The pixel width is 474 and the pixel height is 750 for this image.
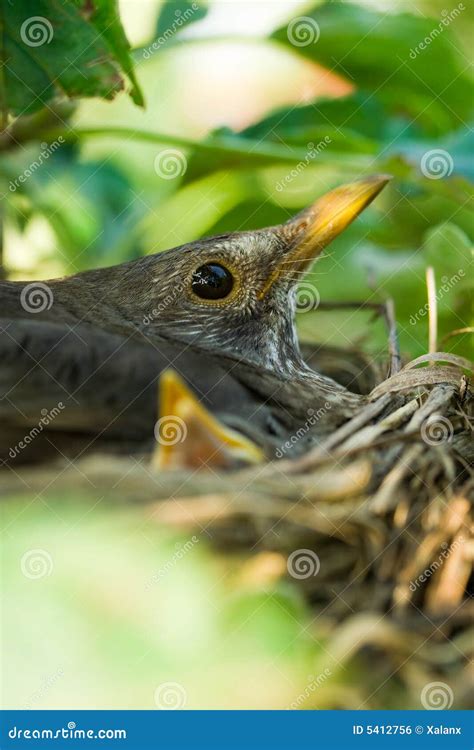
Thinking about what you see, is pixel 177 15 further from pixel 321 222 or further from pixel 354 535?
pixel 354 535

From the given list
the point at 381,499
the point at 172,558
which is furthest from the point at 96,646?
the point at 381,499

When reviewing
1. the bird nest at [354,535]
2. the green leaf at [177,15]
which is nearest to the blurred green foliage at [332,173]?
the green leaf at [177,15]

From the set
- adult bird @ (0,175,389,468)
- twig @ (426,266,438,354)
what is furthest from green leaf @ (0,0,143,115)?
twig @ (426,266,438,354)

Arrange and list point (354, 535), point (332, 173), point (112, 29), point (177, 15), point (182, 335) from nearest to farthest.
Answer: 1. point (354, 535)
2. point (112, 29)
3. point (182, 335)
4. point (177, 15)
5. point (332, 173)

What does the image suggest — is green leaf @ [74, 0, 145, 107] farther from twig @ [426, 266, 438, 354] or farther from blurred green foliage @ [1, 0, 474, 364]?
twig @ [426, 266, 438, 354]

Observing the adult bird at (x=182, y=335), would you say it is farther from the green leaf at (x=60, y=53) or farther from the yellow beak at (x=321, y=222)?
the green leaf at (x=60, y=53)

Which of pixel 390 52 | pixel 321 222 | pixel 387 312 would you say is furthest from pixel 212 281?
pixel 390 52

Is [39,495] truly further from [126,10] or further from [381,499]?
[126,10]
